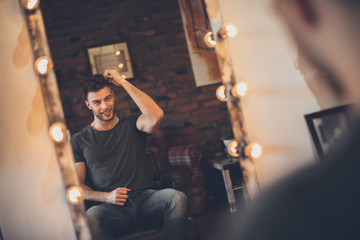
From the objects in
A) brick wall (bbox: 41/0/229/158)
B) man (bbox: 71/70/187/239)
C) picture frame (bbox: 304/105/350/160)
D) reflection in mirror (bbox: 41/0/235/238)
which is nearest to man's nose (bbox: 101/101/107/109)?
man (bbox: 71/70/187/239)

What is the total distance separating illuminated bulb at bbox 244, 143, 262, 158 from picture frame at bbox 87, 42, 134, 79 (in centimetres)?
214

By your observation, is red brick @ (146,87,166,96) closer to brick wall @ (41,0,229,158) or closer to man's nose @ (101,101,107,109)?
brick wall @ (41,0,229,158)

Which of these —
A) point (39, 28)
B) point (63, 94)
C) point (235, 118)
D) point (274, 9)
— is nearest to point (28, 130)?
point (39, 28)

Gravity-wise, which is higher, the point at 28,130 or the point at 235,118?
the point at 28,130

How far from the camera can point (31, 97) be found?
1.39 metres

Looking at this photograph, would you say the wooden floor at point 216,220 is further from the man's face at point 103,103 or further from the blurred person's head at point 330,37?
the blurred person's head at point 330,37

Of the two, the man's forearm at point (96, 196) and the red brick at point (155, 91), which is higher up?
the red brick at point (155, 91)

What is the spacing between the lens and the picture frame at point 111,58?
3.39 meters

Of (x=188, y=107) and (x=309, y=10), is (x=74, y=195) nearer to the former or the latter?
(x=309, y=10)

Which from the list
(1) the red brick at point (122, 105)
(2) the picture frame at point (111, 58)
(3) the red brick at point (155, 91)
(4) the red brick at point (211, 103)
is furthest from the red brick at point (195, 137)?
(2) the picture frame at point (111, 58)

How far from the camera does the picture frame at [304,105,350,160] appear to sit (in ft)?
5.08

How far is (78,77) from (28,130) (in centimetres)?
209

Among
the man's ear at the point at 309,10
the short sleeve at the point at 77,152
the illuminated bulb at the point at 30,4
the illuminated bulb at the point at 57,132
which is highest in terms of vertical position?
the illuminated bulb at the point at 30,4

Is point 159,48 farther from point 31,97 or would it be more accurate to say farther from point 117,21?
point 31,97
